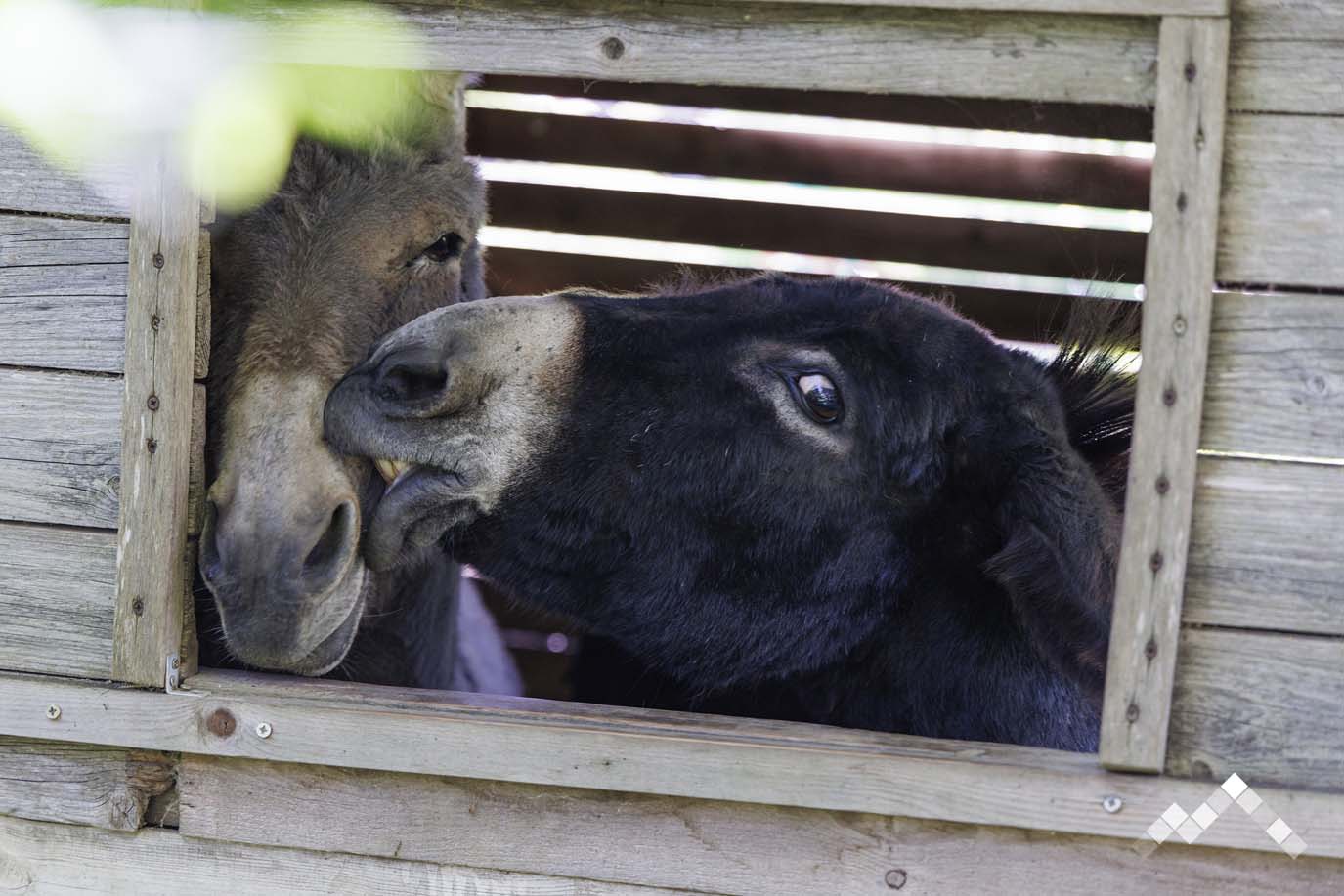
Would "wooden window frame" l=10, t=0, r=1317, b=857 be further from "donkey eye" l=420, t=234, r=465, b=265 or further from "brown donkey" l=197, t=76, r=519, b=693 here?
"donkey eye" l=420, t=234, r=465, b=265

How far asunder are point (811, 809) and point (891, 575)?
24.0 inches

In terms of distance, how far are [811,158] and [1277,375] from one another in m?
2.86

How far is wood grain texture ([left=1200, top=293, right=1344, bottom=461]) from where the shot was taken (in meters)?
1.79

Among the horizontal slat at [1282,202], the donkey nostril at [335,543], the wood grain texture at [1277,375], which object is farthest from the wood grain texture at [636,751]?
the horizontal slat at [1282,202]

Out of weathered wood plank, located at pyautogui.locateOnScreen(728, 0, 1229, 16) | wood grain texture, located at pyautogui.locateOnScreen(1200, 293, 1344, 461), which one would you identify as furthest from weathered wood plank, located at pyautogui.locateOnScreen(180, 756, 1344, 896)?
weathered wood plank, located at pyautogui.locateOnScreen(728, 0, 1229, 16)

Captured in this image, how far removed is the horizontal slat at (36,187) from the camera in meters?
2.10

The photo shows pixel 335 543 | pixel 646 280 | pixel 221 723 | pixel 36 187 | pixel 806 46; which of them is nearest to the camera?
pixel 806 46

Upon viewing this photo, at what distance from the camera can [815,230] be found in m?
4.73

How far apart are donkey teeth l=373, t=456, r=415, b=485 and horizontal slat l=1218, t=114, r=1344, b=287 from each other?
4.67 ft

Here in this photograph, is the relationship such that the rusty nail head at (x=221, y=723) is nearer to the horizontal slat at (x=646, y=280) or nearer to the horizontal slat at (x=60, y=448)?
the horizontal slat at (x=60, y=448)

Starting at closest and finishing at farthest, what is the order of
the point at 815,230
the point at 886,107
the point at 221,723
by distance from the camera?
the point at 221,723
the point at 886,107
the point at 815,230

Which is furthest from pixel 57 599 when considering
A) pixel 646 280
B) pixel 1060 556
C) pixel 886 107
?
pixel 646 280

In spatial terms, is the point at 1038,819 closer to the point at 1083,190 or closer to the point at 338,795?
the point at 338,795

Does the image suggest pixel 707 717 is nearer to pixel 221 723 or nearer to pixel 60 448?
pixel 221 723
